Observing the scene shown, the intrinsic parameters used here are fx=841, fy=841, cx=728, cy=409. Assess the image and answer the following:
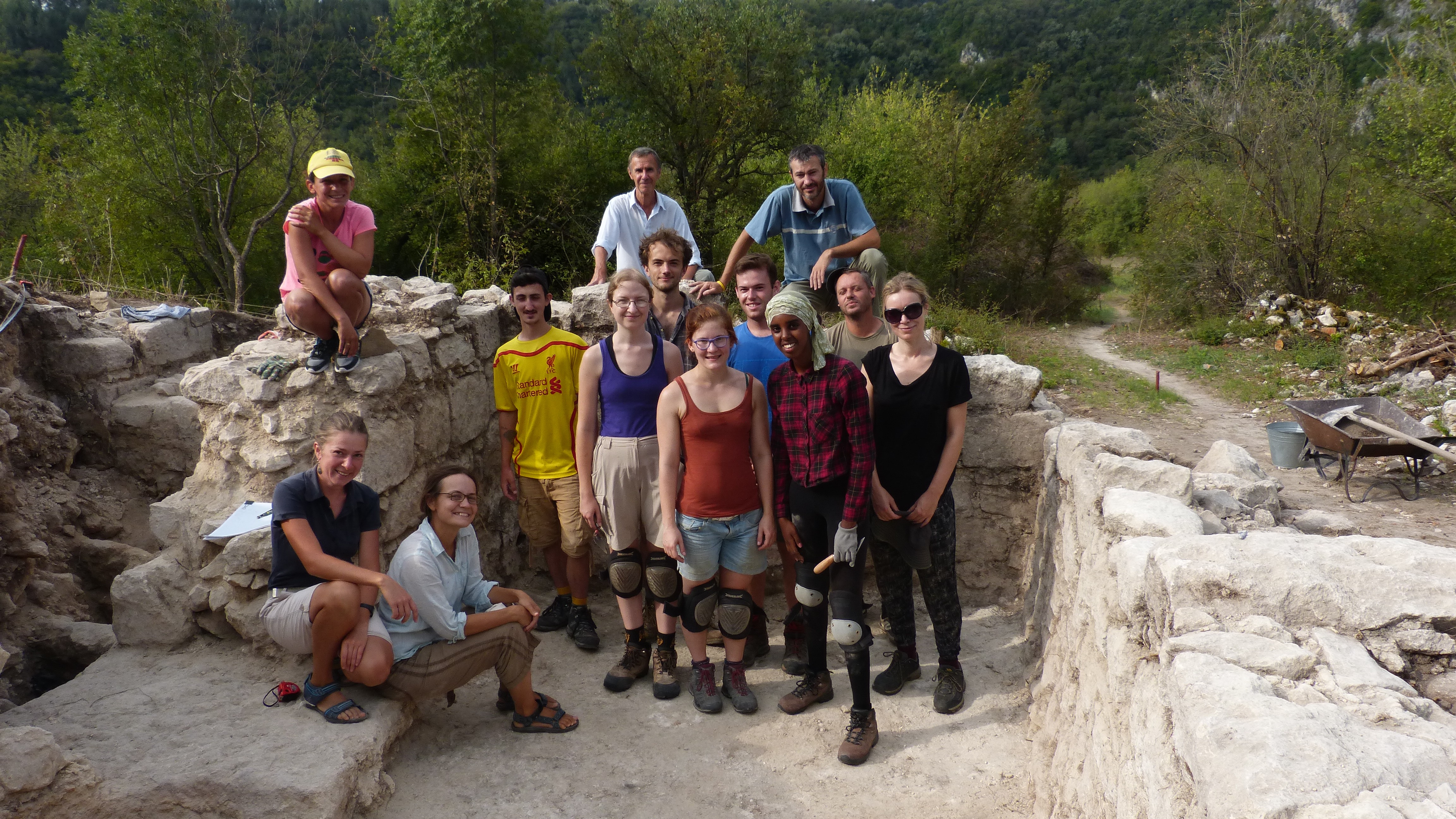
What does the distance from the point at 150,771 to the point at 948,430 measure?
134 inches

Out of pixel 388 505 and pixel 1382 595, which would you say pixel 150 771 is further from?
pixel 1382 595

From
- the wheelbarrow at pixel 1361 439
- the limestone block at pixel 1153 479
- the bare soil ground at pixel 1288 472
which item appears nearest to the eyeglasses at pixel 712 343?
the limestone block at pixel 1153 479

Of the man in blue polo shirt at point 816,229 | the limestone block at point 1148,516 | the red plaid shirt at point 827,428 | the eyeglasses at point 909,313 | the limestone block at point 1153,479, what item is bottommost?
the limestone block at point 1153,479

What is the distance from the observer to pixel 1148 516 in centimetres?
304

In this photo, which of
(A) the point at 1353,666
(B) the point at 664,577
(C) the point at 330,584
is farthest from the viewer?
(B) the point at 664,577

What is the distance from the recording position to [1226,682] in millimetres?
2029

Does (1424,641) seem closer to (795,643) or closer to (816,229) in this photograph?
(795,643)

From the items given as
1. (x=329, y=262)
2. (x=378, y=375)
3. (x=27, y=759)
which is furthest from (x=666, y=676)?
(x=329, y=262)

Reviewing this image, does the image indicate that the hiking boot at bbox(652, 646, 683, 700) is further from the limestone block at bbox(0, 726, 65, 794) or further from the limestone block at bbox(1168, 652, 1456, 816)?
the limestone block at bbox(1168, 652, 1456, 816)

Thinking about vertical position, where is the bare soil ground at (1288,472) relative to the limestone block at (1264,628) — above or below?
below

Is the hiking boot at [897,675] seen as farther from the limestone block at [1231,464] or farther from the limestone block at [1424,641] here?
the limestone block at [1424,641]

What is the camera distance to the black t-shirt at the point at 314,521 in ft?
11.0

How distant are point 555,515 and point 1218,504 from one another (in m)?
3.42

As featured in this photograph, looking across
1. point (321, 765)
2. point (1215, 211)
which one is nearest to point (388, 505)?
point (321, 765)
